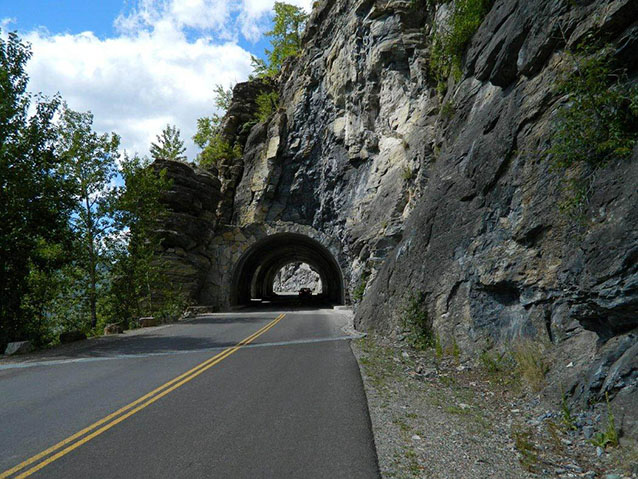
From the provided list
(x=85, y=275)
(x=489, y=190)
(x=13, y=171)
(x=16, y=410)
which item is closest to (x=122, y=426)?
(x=16, y=410)

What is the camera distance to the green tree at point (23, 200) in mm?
12633

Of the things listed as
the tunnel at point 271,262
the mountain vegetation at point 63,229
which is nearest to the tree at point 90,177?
the mountain vegetation at point 63,229

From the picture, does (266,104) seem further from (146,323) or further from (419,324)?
(419,324)

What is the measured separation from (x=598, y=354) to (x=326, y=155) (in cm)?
2561

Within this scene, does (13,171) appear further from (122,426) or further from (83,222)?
(122,426)

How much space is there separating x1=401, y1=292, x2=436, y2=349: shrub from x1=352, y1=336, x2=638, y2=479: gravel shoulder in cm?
228

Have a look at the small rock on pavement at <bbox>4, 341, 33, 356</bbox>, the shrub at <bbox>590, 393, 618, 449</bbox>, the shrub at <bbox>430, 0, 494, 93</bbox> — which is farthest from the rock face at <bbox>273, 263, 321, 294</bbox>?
the shrub at <bbox>590, 393, 618, 449</bbox>

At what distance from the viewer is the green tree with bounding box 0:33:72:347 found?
1263cm

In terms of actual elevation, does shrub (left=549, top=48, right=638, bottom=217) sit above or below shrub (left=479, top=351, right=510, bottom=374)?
above

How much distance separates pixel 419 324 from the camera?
11.0 meters

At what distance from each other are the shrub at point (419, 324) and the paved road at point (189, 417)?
2.39 m

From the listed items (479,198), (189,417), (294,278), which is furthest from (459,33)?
(294,278)

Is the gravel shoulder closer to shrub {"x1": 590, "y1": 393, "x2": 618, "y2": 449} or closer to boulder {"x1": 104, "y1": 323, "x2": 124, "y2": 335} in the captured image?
shrub {"x1": 590, "y1": 393, "x2": 618, "y2": 449}

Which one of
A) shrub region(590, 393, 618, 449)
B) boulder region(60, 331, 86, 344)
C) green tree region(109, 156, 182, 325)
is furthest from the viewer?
green tree region(109, 156, 182, 325)
